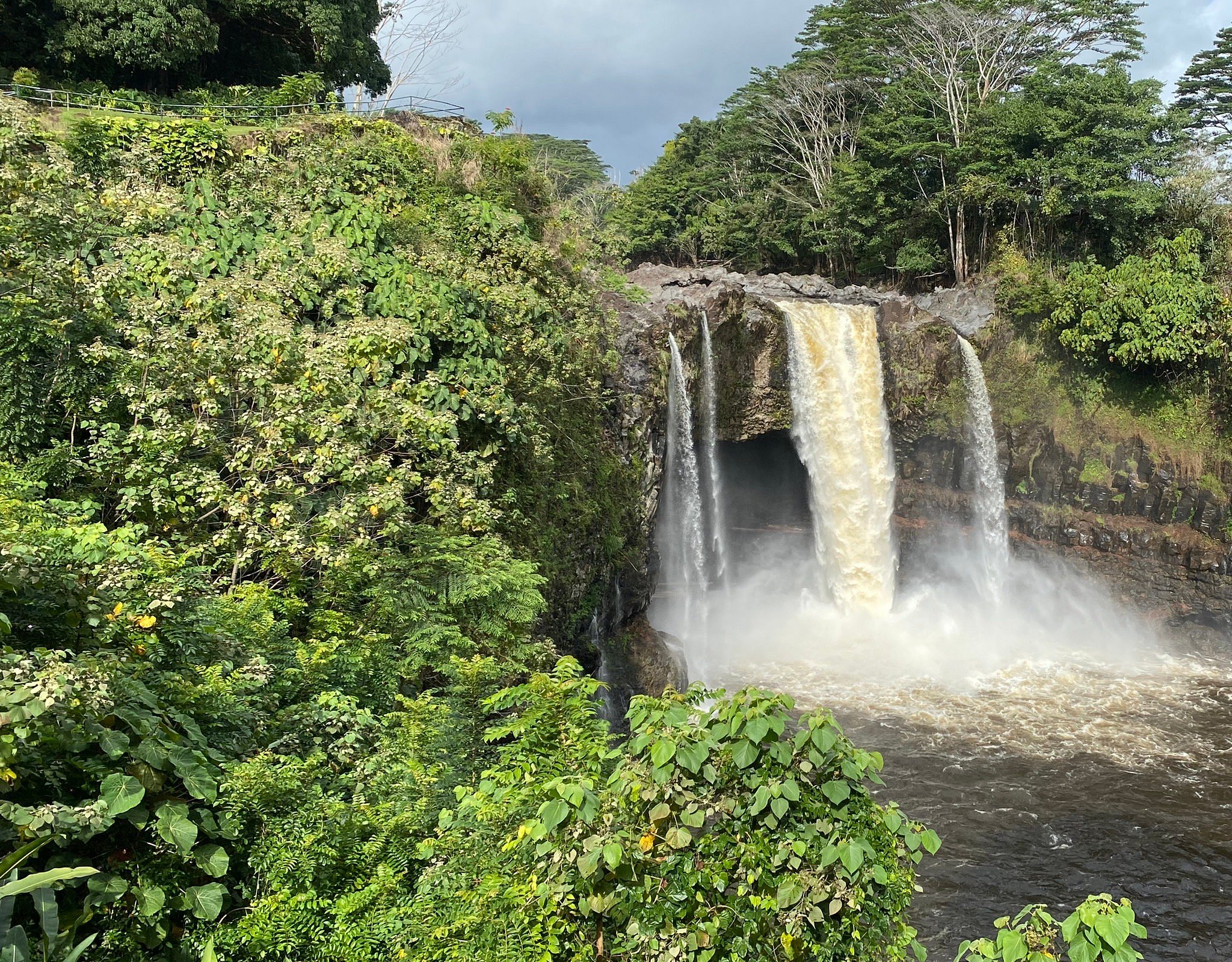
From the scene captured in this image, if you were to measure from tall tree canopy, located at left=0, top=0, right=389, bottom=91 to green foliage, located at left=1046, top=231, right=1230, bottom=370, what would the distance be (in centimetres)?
1866

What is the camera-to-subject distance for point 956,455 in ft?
70.0

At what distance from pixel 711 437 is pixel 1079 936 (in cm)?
1680

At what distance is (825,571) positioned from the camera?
20719mm

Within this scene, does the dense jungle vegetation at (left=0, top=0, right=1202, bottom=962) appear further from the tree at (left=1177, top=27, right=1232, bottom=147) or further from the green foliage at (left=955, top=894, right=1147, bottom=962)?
the tree at (left=1177, top=27, right=1232, bottom=147)

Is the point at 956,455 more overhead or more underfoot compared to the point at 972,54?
more underfoot

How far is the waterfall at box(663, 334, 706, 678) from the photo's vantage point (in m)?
18.2

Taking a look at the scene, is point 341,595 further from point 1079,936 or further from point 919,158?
point 919,158

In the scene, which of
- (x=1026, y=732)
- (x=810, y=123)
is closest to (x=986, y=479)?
(x=1026, y=732)

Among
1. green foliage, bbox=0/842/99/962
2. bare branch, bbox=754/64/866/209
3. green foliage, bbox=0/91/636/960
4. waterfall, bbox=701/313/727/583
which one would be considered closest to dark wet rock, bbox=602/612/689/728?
green foliage, bbox=0/91/636/960

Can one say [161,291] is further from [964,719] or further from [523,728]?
[964,719]

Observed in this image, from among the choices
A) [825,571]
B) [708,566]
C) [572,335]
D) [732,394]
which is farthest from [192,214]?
[825,571]

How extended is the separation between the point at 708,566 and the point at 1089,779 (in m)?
9.50

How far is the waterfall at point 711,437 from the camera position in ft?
61.6

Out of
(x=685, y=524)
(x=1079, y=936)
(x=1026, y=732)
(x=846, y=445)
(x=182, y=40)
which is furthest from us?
(x=846, y=445)
